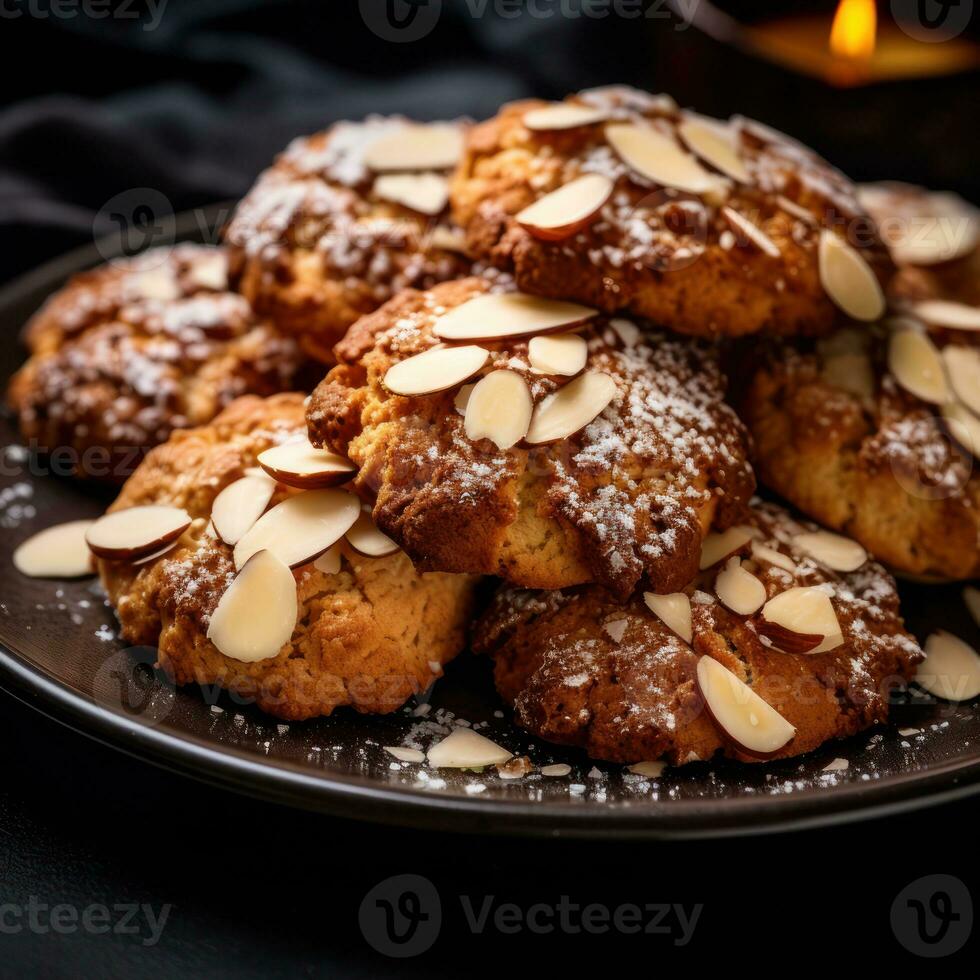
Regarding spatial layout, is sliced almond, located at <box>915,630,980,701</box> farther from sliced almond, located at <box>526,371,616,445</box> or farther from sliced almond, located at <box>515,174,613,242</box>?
sliced almond, located at <box>515,174,613,242</box>

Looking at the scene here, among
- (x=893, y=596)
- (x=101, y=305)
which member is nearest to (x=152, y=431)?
(x=101, y=305)

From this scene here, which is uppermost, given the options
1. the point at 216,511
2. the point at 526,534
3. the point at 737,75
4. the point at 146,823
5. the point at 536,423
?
the point at 737,75

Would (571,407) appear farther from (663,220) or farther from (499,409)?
(663,220)

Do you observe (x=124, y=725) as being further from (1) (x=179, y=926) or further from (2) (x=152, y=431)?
(2) (x=152, y=431)

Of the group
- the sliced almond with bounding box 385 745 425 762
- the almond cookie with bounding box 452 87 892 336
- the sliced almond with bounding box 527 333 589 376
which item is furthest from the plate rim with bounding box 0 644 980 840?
the almond cookie with bounding box 452 87 892 336

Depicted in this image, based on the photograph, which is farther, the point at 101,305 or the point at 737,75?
the point at 737,75
